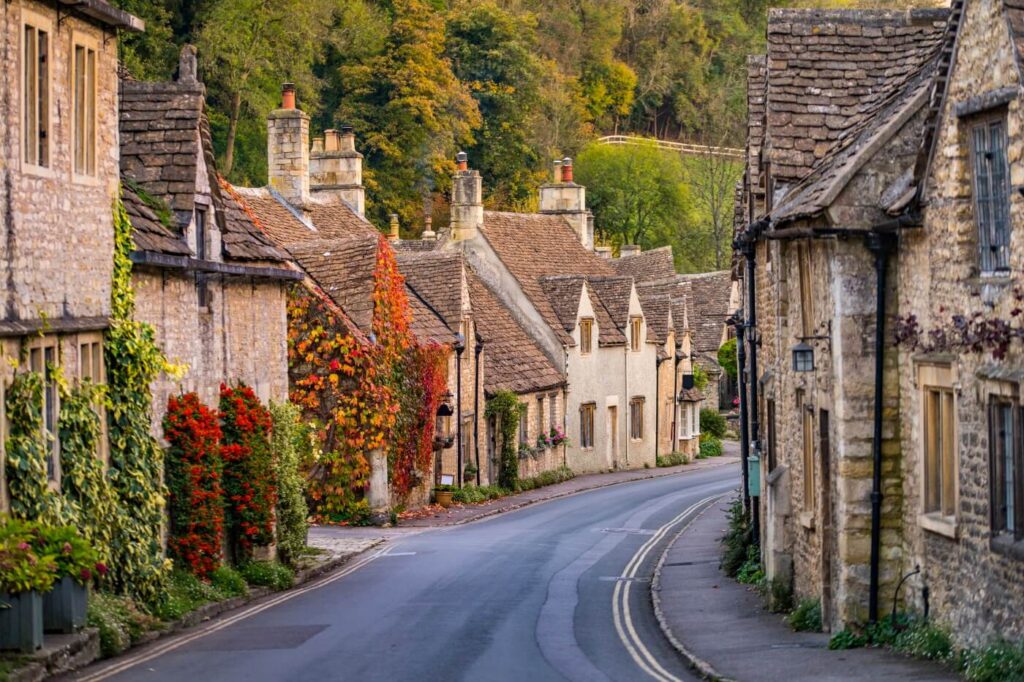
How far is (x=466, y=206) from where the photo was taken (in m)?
58.8

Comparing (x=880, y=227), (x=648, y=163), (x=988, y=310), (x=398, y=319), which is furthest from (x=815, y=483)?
(x=648, y=163)

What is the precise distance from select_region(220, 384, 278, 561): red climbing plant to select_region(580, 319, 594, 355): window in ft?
103

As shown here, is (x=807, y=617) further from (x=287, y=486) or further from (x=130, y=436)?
(x=287, y=486)

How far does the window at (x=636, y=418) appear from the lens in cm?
6128

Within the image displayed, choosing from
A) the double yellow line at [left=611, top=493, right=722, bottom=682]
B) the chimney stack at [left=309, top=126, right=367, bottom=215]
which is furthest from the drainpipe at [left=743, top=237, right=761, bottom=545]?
the chimney stack at [left=309, top=126, right=367, bottom=215]

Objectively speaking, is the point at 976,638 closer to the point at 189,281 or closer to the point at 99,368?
the point at 99,368

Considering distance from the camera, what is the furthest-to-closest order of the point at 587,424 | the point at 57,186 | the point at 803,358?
the point at 587,424
the point at 803,358
the point at 57,186

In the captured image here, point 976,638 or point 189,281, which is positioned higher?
point 189,281

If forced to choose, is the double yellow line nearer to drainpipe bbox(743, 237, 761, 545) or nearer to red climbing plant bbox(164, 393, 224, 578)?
drainpipe bbox(743, 237, 761, 545)

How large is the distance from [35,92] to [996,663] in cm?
1197

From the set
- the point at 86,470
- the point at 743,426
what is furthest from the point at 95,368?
the point at 743,426

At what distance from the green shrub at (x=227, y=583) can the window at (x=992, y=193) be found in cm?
1302

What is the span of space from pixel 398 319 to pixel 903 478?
2231cm

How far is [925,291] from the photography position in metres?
17.8
